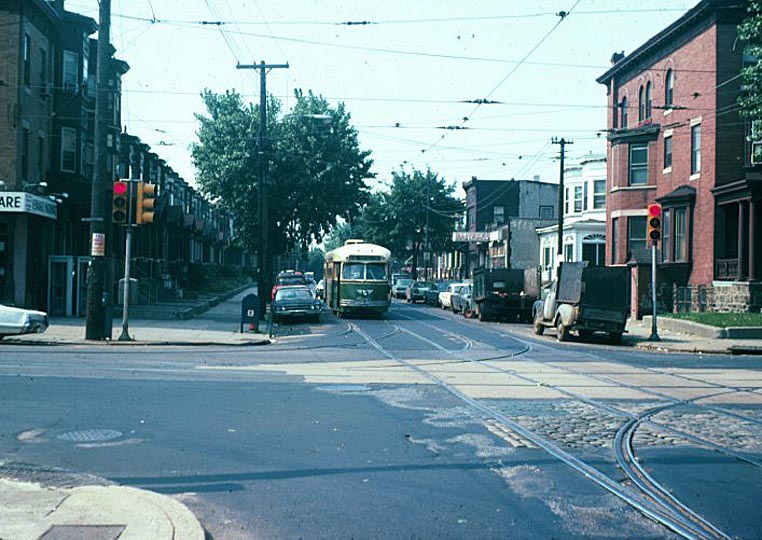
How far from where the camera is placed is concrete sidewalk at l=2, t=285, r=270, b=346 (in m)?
22.5

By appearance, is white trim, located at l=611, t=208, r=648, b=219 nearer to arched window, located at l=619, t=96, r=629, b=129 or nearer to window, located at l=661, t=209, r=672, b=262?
window, located at l=661, t=209, r=672, b=262

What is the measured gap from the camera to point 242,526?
6453 millimetres

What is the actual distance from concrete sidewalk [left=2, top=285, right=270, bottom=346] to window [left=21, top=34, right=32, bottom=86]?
8287 millimetres

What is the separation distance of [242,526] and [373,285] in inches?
1269

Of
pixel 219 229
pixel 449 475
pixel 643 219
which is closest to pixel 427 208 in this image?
pixel 219 229

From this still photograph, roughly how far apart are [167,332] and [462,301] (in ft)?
70.3

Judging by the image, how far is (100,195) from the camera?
22.4 meters

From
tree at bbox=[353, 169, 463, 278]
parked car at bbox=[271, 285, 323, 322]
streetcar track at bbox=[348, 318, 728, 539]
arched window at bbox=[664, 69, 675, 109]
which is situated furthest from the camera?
tree at bbox=[353, 169, 463, 278]

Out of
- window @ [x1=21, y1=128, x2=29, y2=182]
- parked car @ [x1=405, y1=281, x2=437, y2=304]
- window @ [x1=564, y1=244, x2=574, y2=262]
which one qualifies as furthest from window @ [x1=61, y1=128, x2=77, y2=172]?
Result: window @ [x1=564, y1=244, x2=574, y2=262]

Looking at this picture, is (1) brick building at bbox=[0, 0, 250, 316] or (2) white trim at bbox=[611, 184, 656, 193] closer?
(1) brick building at bbox=[0, 0, 250, 316]

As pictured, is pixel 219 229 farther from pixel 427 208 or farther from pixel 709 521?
pixel 709 521

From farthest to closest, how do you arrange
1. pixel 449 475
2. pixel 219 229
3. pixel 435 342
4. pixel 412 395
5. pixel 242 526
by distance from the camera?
1. pixel 219 229
2. pixel 435 342
3. pixel 412 395
4. pixel 449 475
5. pixel 242 526

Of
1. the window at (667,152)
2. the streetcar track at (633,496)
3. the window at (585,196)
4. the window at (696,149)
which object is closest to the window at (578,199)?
the window at (585,196)

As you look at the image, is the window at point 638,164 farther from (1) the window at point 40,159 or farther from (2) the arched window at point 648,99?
(1) the window at point 40,159
